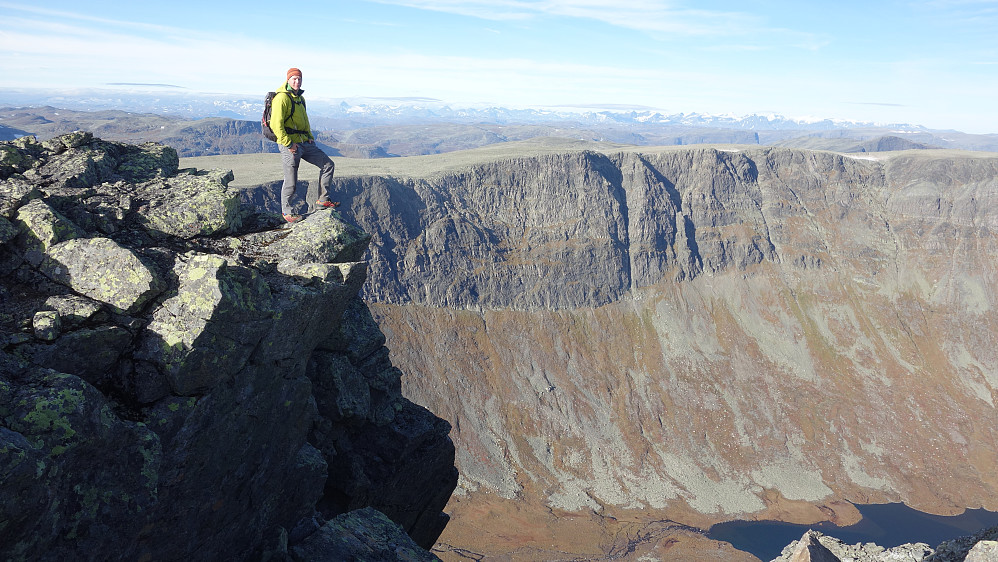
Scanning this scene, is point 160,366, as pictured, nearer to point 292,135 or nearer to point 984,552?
point 292,135

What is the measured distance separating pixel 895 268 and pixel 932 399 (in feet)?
104

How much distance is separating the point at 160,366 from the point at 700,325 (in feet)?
326

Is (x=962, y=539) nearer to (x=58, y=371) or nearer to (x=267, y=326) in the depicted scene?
(x=267, y=326)

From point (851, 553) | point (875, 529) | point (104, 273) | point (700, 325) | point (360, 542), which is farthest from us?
point (700, 325)

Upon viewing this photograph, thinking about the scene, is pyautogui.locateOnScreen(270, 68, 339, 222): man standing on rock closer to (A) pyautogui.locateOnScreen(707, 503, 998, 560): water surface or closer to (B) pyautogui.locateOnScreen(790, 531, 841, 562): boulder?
(B) pyautogui.locateOnScreen(790, 531, 841, 562): boulder

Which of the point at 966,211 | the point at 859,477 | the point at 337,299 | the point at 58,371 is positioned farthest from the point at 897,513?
the point at 58,371

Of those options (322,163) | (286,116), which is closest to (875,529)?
(322,163)

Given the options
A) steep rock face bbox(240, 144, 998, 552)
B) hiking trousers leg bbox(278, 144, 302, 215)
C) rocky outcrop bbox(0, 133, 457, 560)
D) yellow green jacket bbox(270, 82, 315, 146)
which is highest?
yellow green jacket bbox(270, 82, 315, 146)

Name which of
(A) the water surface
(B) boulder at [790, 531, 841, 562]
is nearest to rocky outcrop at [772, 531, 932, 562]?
(B) boulder at [790, 531, 841, 562]

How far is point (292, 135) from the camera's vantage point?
656 inches

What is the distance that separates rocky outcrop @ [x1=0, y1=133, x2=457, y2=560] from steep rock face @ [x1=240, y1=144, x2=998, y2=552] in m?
51.5

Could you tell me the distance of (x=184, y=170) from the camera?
55.6 ft

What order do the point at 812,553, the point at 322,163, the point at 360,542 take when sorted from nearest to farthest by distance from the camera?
the point at 360,542 < the point at 322,163 < the point at 812,553

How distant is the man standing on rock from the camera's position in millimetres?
16156
